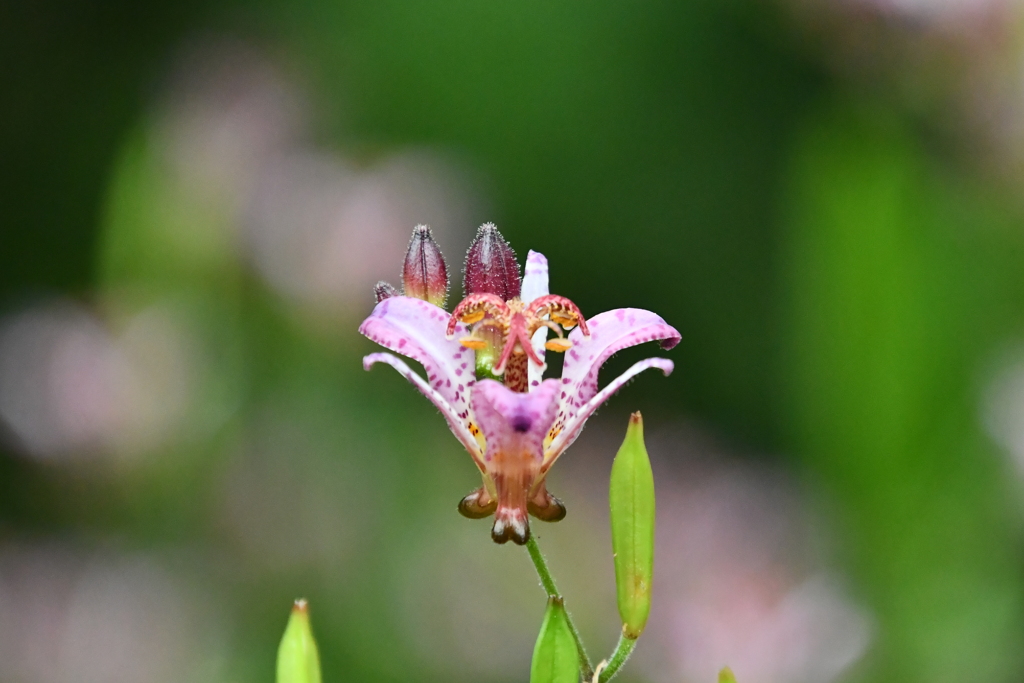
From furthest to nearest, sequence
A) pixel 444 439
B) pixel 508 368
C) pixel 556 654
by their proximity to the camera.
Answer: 1. pixel 444 439
2. pixel 508 368
3. pixel 556 654

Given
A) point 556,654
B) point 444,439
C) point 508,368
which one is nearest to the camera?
point 556,654

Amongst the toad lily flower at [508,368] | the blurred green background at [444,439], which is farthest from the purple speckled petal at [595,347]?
the blurred green background at [444,439]

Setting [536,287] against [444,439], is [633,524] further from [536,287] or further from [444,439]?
[444,439]

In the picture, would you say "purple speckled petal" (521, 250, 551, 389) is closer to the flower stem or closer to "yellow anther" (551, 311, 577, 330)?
"yellow anther" (551, 311, 577, 330)

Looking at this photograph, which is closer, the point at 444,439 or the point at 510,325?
the point at 510,325

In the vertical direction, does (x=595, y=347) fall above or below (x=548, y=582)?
above

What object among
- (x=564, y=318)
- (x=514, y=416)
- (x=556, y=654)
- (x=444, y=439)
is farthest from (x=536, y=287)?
(x=444, y=439)

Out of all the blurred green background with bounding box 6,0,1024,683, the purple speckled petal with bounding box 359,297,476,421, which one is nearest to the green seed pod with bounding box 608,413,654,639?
the purple speckled petal with bounding box 359,297,476,421
